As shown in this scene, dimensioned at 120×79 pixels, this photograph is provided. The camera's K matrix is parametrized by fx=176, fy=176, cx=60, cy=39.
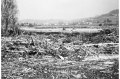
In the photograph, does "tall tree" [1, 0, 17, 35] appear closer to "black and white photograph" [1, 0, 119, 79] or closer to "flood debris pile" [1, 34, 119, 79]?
"black and white photograph" [1, 0, 119, 79]

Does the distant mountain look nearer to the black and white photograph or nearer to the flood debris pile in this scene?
the black and white photograph

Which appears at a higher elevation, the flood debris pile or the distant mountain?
the distant mountain

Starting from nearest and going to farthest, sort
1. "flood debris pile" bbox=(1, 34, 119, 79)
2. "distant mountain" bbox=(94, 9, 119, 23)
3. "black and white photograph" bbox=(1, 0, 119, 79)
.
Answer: "flood debris pile" bbox=(1, 34, 119, 79) < "black and white photograph" bbox=(1, 0, 119, 79) < "distant mountain" bbox=(94, 9, 119, 23)

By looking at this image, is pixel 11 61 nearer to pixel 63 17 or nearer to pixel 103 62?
pixel 63 17

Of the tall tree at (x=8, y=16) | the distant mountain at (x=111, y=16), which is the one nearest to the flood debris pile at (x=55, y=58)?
the tall tree at (x=8, y=16)

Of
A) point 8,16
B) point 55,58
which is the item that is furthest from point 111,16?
point 8,16

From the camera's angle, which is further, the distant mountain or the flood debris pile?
the distant mountain

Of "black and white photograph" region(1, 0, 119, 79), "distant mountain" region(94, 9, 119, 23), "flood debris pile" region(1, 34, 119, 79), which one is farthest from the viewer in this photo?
"distant mountain" region(94, 9, 119, 23)

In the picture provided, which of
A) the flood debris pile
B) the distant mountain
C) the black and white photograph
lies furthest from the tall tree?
the distant mountain

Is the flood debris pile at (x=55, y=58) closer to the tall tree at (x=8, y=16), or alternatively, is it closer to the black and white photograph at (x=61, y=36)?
the black and white photograph at (x=61, y=36)
